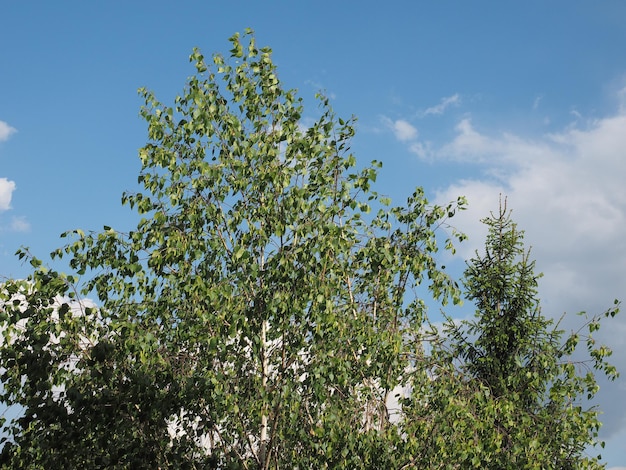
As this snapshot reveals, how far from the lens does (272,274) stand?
10484 millimetres

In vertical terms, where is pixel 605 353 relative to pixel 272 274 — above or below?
above

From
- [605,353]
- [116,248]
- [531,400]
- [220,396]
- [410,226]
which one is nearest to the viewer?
[220,396]

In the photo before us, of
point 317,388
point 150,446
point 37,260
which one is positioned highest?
point 37,260

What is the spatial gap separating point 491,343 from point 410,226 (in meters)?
8.70

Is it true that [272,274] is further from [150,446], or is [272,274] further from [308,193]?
[150,446]

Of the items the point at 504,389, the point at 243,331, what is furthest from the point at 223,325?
the point at 504,389

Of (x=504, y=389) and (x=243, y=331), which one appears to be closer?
(x=243, y=331)

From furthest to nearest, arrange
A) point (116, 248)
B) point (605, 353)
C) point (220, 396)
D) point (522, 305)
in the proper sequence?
point (522, 305) < point (605, 353) < point (116, 248) < point (220, 396)

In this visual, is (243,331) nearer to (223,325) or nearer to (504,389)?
(223,325)

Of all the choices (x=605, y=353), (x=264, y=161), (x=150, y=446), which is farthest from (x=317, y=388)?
(x=605, y=353)

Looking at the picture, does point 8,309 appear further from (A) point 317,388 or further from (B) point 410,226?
(B) point 410,226

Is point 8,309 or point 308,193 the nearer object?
point 8,309

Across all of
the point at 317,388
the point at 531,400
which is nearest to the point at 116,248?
the point at 317,388

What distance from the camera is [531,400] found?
1847 cm
